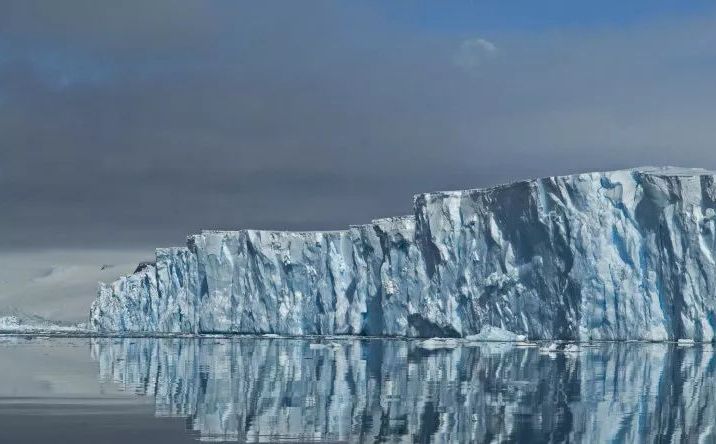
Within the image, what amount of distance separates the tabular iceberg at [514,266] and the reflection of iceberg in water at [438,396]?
287 inches

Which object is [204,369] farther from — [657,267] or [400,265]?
[400,265]

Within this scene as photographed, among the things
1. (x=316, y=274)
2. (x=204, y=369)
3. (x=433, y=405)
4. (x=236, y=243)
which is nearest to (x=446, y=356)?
(x=204, y=369)

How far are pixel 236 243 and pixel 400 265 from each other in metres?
12.9

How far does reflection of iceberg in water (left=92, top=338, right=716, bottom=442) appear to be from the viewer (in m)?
11.7

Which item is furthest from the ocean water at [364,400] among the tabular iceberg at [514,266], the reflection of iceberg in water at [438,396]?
the tabular iceberg at [514,266]

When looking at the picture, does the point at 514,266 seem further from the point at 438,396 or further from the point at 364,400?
the point at 364,400

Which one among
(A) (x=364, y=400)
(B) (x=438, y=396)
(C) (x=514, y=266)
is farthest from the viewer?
(C) (x=514, y=266)

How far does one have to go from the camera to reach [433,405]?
14.3 metres

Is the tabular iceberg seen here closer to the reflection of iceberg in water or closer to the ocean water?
the reflection of iceberg in water

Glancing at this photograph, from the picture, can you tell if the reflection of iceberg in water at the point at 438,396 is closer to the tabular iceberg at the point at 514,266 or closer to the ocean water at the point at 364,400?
the ocean water at the point at 364,400

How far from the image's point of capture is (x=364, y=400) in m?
15.1

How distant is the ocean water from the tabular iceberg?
27.2 ft

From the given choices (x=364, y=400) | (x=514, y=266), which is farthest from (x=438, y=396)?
(x=514, y=266)

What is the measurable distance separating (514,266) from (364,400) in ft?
78.7
